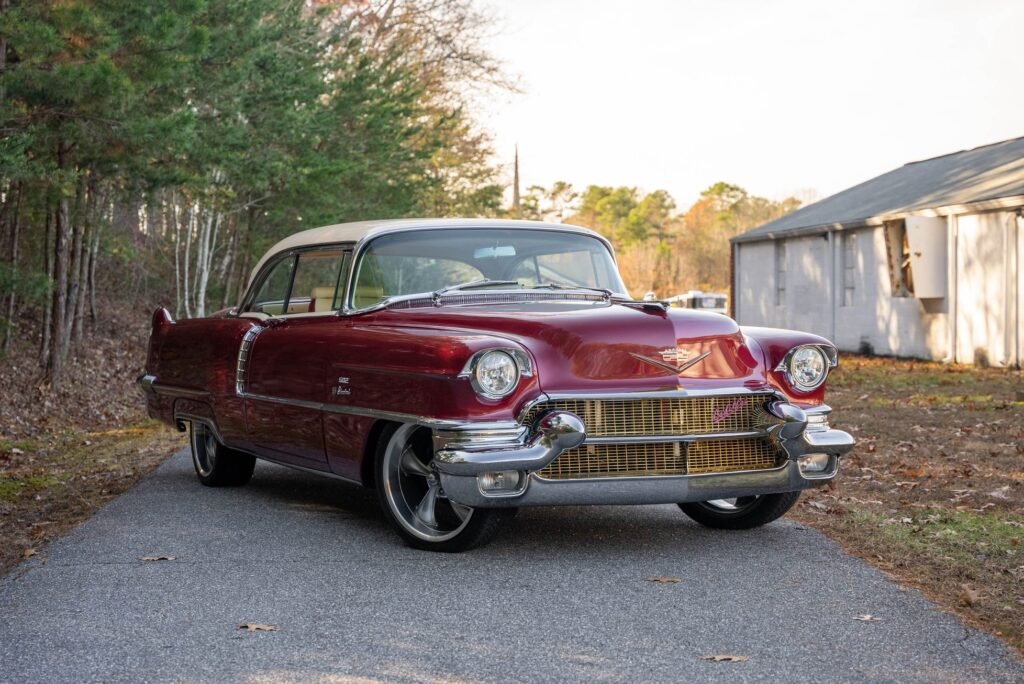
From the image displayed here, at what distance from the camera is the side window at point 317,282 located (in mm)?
7227

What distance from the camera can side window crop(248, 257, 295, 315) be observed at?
7.84 meters

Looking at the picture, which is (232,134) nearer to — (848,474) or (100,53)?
(100,53)

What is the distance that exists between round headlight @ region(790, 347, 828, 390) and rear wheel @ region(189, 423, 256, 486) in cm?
391

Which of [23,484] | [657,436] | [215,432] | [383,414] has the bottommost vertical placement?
[23,484]

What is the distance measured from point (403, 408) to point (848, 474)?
15.8 feet

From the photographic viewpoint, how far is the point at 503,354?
5652 millimetres

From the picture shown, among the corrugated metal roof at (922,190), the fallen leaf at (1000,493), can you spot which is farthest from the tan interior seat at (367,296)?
the corrugated metal roof at (922,190)

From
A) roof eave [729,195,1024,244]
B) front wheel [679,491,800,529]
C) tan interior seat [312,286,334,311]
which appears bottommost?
front wheel [679,491,800,529]

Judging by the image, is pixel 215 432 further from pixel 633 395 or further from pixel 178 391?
pixel 633 395

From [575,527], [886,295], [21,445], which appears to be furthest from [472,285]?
[886,295]

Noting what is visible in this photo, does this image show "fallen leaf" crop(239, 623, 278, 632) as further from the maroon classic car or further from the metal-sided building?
the metal-sided building

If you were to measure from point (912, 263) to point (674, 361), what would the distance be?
59.5 feet

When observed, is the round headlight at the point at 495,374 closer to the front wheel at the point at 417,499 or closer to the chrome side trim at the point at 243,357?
the front wheel at the point at 417,499

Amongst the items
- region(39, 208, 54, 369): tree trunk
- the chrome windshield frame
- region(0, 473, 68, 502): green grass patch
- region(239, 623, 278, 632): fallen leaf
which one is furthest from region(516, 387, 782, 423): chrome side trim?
region(39, 208, 54, 369): tree trunk
